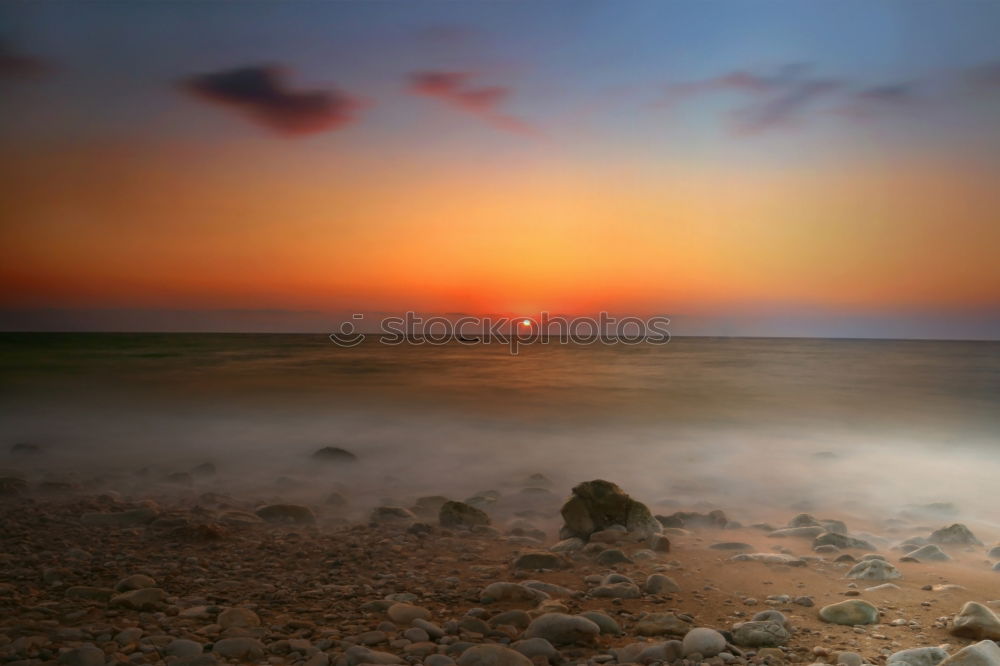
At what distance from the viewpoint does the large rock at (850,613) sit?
11.8 feet

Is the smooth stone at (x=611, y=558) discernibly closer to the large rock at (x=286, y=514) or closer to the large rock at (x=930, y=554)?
the large rock at (x=930, y=554)

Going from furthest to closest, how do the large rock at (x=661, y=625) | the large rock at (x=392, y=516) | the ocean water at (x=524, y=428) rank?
the ocean water at (x=524, y=428) < the large rock at (x=392, y=516) < the large rock at (x=661, y=625)

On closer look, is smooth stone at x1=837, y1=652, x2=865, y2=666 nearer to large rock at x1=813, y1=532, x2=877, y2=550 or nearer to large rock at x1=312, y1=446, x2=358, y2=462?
large rock at x1=813, y1=532, x2=877, y2=550

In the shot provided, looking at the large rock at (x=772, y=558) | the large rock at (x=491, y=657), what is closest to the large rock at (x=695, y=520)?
the large rock at (x=772, y=558)

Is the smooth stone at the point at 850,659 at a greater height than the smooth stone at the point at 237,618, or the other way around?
the smooth stone at the point at 237,618

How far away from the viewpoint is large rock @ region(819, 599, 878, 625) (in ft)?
11.8

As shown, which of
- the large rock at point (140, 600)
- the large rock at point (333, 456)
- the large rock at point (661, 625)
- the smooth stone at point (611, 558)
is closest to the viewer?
the large rock at point (661, 625)

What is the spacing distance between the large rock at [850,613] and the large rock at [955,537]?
215cm

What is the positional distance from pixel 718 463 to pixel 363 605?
6.05m

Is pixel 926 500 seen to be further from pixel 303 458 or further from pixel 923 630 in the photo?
pixel 303 458

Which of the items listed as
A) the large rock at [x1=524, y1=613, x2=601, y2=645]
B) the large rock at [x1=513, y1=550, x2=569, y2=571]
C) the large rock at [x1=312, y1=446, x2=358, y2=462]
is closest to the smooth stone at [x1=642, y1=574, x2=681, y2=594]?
the large rock at [x1=513, y1=550, x2=569, y2=571]

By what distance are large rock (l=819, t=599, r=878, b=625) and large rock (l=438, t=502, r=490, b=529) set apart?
2.57 m

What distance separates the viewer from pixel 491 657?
116 inches

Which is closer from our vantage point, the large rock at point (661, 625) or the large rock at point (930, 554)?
the large rock at point (661, 625)
